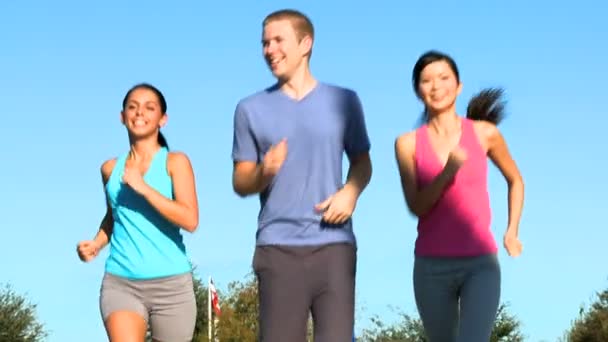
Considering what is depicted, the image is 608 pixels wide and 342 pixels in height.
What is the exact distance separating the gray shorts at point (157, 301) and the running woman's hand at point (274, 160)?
2060mm

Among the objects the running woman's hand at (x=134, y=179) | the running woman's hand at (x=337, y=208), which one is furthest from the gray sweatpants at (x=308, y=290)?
the running woman's hand at (x=134, y=179)

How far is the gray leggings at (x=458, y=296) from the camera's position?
28.9 feet

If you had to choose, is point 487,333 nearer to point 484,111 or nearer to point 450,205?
point 450,205

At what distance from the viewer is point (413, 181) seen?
906cm

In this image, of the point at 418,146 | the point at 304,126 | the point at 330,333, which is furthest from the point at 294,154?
the point at 418,146

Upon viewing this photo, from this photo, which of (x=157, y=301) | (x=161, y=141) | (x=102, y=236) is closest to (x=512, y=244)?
(x=157, y=301)

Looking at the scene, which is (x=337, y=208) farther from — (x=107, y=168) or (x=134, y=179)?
(x=107, y=168)

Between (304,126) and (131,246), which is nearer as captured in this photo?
(304,126)

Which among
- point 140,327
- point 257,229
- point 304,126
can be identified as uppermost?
point 304,126

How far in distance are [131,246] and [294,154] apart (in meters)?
2.07

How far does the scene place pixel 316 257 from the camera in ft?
25.3

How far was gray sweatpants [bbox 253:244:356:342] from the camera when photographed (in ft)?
25.2

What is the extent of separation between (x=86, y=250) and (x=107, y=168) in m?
0.65

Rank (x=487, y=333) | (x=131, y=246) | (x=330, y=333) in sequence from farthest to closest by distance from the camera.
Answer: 1. (x=131, y=246)
2. (x=487, y=333)
3. (x=330, y=333)
